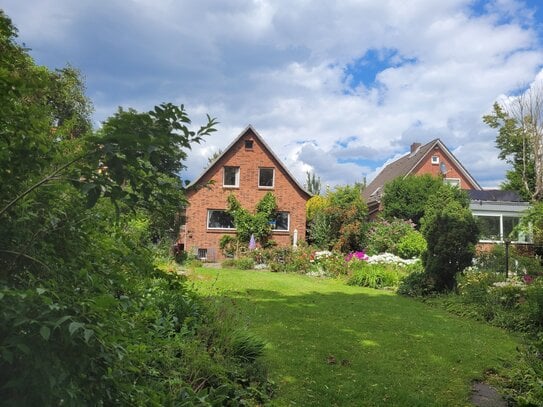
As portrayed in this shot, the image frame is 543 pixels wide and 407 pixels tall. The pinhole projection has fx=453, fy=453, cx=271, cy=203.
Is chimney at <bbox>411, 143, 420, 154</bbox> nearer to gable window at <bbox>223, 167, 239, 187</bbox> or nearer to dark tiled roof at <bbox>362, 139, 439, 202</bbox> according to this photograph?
dark tiled roof at <bbox>362, 139, 439, 202</bbox>

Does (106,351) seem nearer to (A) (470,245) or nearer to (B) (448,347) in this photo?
(B) (448,347)

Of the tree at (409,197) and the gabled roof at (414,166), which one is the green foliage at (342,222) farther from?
the gabled roof at (414,166)

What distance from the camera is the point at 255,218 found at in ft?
84.4

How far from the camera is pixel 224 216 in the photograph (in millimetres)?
26781

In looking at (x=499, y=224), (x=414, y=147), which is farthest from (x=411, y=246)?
(x=414, y=147)

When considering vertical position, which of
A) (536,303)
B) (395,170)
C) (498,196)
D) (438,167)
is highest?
(395,170)

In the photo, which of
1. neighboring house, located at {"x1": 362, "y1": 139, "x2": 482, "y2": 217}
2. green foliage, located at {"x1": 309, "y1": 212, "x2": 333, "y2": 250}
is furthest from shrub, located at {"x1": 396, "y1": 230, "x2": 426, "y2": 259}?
neighboring house, located at {"x1": 362, "y1": 139, "x2": 482, "y2": 217}

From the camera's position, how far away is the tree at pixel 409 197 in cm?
2748

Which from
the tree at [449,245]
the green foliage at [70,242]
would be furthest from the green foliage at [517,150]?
the green foliage at [70,242]

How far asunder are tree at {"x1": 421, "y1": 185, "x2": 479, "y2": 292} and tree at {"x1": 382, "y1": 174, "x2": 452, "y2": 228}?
47.3ft

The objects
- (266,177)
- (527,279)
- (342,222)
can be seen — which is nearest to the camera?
(527,279)

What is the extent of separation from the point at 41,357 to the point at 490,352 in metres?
7.05

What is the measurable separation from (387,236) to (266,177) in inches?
319

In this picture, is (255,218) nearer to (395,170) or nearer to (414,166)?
(414,166)
